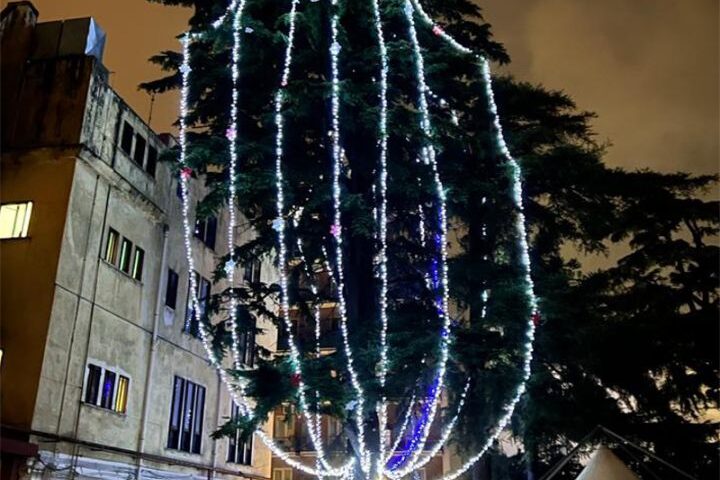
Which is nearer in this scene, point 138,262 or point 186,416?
point 138,262

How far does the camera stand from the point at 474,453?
43.1 ft

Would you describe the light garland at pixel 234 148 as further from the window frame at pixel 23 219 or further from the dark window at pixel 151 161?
the dark window at pixel 151 161

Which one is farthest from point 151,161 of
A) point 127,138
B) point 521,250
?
point 521,250

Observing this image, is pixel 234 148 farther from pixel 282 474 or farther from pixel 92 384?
pixel 282 474

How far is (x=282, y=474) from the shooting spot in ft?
94.7

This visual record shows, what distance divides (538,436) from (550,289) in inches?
126

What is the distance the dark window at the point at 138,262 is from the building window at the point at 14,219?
9.49ft

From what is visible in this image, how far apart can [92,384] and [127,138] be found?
20.3 feet

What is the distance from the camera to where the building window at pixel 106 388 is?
14594 mm

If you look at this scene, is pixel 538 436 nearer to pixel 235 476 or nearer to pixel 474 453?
pixel 474 453

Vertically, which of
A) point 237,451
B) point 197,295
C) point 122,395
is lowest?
point 237,451

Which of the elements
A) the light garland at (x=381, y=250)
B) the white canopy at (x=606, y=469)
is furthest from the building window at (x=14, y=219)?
the white canopy at (x=606, y=469)

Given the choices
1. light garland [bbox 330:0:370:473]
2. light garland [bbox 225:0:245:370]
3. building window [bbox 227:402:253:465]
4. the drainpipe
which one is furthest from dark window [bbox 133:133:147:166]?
building window [bbox 227:402:253:465]

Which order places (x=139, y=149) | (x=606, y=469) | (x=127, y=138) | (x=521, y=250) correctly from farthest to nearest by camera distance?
(x=139, y=149), (x=127, y=138), (x=521, y=250), (x=606, y=469)
